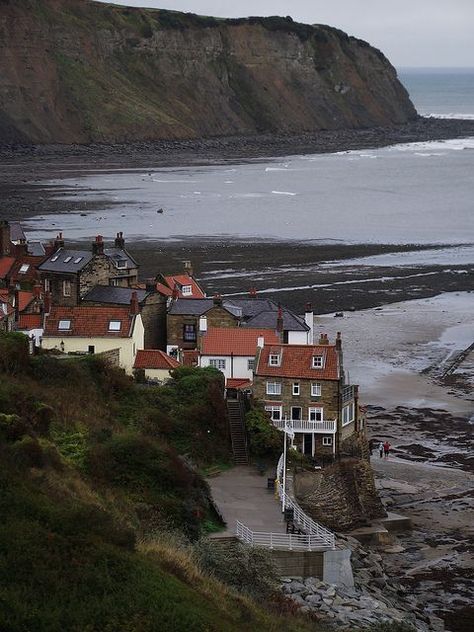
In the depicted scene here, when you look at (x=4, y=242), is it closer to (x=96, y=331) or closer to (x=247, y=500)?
(x=96, y=331)

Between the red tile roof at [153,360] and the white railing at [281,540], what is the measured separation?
37.6ft

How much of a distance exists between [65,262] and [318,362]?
13271 millimetres

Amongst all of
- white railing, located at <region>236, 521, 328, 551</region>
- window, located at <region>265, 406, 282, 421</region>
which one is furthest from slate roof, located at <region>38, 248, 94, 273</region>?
white railing, located at <region>236, 521, 328, 551</region>

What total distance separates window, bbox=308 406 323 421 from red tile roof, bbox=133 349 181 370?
4690 mm

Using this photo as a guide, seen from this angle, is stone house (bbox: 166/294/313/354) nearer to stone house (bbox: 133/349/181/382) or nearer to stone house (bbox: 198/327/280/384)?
stone house (bbox: 198/327/280/384)

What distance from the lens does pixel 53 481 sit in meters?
26.8

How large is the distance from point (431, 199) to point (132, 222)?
41880 mm

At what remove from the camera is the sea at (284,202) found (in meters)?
107

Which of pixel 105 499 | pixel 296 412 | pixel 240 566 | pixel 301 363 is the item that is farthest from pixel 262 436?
pixel 240 566

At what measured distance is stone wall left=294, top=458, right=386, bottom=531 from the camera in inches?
1374

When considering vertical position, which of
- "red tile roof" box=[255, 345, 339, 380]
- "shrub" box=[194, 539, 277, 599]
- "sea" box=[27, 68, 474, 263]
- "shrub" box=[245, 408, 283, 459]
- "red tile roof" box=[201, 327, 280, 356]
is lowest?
"shrub" box=[194, 539, 277, 599]

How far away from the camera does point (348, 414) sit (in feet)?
128

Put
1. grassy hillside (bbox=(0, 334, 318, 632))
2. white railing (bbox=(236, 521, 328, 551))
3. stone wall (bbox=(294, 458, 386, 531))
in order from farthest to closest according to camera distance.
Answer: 1. stone wall (bbox=(294, 458, 386, 531))
2. white railing (bbox=(236, 521, 328, 551))
3. grassy hillside (bbox=(0, 334, 318, 632))

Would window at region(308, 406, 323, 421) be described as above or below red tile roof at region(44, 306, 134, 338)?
below
